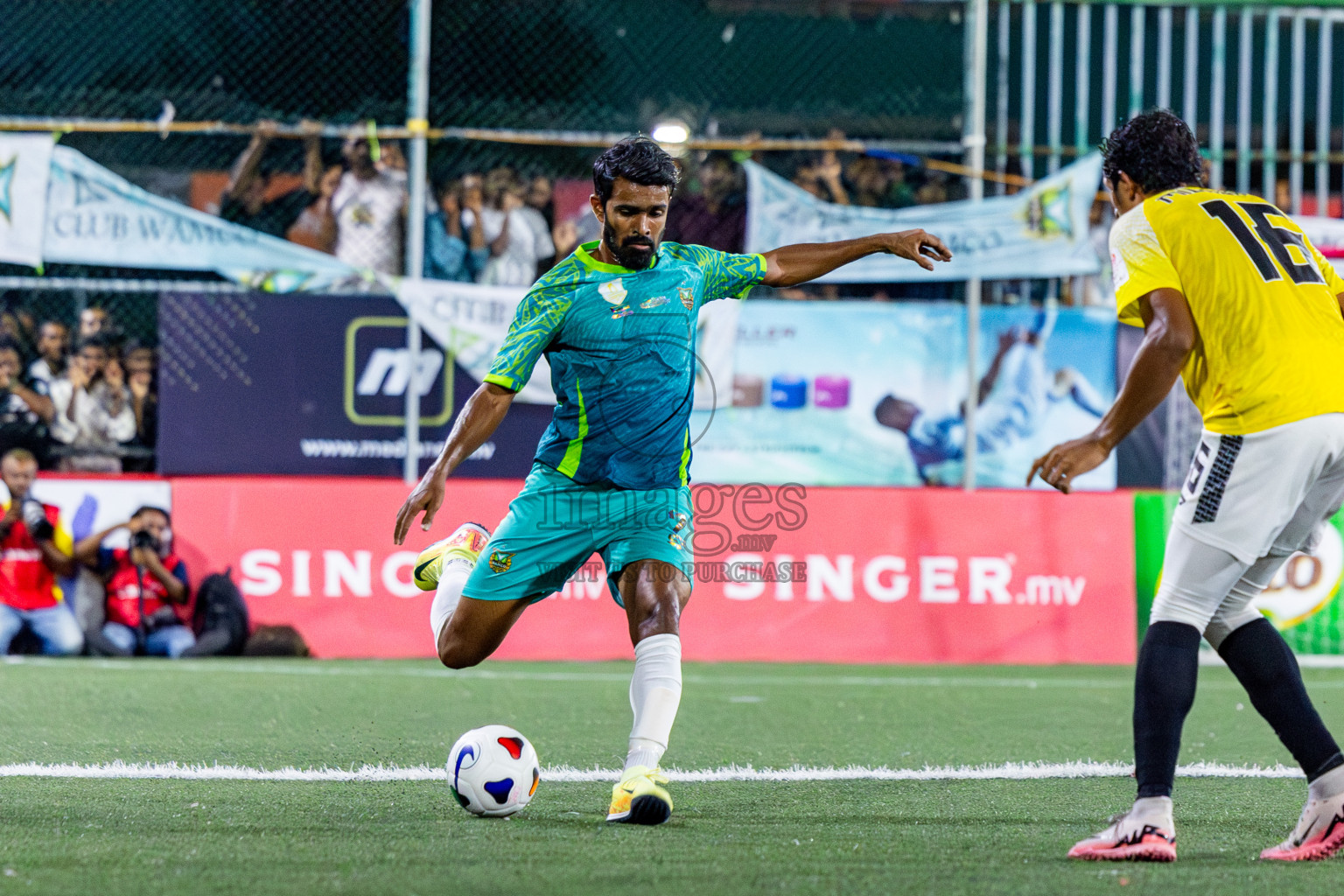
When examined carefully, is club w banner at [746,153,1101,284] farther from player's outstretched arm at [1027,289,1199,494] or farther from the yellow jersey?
player's outstretched arm at [1027,289,1199,494]

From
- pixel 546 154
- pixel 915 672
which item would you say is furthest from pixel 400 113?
pixel 915 672

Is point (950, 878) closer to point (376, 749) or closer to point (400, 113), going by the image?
point (376, 749)

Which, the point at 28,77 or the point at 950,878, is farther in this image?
the point at 28,77

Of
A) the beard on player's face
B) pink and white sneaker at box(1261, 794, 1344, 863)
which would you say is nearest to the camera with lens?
the beard on player's face

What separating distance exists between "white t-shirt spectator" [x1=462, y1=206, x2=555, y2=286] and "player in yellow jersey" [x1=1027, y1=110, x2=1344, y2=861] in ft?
24.8

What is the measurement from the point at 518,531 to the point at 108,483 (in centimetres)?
604

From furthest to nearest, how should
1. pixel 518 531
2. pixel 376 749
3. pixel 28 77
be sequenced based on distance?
pixel 28 77, pixel 376 749, pixel 518 531

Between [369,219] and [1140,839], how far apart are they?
8.64 meters

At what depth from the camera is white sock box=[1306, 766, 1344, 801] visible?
12.9ft

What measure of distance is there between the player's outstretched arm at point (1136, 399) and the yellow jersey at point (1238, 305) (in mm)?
135

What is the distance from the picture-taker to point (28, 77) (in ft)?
37.9

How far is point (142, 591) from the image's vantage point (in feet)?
31.7

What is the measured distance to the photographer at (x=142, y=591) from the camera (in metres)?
9.62

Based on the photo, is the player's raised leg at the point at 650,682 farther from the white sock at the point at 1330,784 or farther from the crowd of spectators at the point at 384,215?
the crowd of spectators at the point at 384,215
